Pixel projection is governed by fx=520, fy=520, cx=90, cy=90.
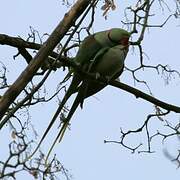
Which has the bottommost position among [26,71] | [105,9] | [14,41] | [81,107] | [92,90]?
[26,71]

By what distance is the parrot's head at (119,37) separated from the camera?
9.55 feet

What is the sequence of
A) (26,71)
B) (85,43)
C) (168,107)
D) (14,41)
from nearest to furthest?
(26,71)
(14,41)
(168,107)
(85,43)

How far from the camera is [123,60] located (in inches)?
116

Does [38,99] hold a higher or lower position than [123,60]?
lower

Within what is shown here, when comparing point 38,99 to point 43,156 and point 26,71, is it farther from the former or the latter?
point 26,71

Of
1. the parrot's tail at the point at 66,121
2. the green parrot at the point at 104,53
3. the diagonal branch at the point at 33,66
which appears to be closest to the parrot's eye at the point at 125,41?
the green parrot at the point at 104,53

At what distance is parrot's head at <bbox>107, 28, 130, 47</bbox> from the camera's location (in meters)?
2.91

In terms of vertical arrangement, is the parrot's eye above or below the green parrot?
above

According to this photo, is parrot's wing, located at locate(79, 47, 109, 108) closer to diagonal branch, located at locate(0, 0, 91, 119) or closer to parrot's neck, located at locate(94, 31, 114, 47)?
parrot's neck, located at locate(94, 31, 114, 47)

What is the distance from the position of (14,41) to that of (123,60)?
0.89 metres

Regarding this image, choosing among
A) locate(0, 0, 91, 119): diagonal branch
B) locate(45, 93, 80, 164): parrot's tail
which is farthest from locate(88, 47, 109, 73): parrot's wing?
locate(0, 0, 91, 119): diagonal branch

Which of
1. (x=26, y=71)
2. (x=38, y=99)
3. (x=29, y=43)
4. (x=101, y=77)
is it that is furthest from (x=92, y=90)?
(x=26, y=71)

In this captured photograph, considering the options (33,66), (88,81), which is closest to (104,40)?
(88,81)

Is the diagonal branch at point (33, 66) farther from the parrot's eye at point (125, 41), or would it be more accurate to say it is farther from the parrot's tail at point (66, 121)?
the parrot's eye at point (125, 41)
